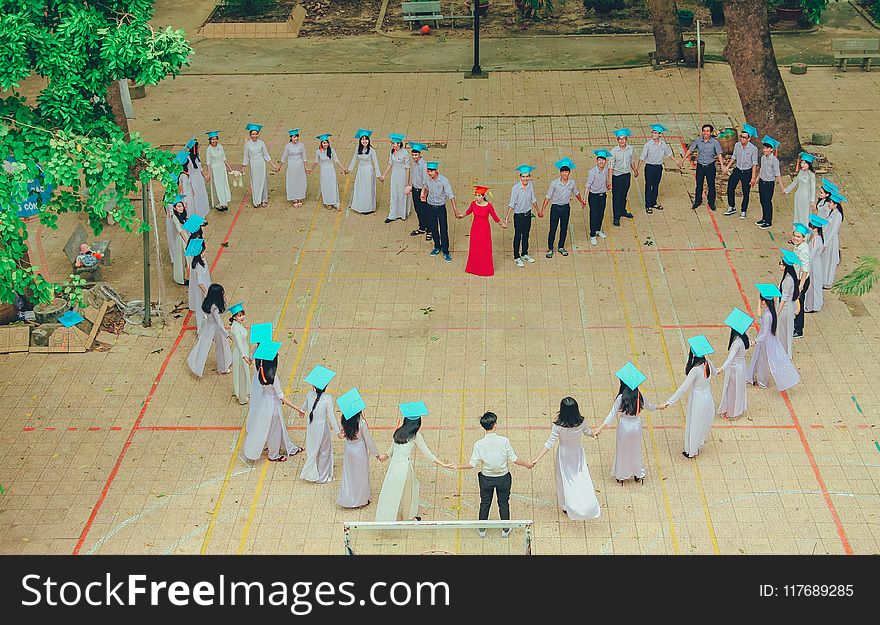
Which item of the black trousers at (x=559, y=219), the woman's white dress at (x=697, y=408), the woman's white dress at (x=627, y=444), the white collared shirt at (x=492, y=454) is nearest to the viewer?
the white collared shirt at (x=492, y=454)

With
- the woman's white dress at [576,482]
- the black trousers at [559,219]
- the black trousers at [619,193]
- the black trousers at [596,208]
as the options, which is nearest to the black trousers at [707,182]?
the black trousers at [619,193]

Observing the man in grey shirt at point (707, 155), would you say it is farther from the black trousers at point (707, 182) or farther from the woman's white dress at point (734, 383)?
the woman's white dress at point (734, 383)

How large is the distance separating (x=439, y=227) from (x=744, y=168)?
496 centimetres

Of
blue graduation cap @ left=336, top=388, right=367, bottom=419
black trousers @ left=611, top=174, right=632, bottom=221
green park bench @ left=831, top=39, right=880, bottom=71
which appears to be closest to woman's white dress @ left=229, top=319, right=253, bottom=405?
blue graduation cap @ left=336, top=388, right=367, bottom=419

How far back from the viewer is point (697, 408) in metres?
13.3

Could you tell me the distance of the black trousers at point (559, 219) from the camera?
17766mm

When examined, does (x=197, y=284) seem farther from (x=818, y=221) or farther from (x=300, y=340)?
(x=818, y=221)

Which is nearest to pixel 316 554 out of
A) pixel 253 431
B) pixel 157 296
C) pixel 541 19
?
pixel 253 431

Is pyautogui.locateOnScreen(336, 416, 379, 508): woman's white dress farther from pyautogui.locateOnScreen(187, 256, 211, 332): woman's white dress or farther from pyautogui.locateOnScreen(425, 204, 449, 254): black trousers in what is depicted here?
pyautogui.locateOnScreen(425, 204, 449, 254): black trousers

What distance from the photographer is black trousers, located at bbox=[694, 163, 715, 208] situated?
62.4ft

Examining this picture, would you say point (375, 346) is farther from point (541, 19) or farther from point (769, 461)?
point (541, 19)

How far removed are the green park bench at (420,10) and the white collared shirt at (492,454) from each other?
1966cm

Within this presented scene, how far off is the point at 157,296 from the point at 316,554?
647 cm

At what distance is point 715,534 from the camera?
12.4 meters
